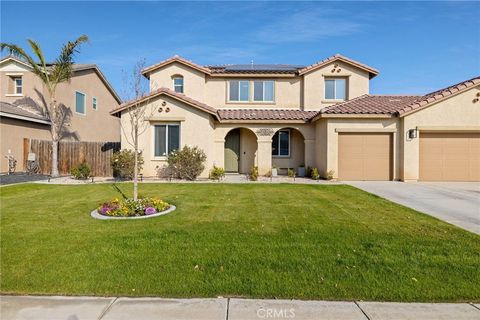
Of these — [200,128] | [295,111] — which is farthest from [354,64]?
[200,128]

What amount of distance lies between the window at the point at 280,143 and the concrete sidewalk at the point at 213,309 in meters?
16.1

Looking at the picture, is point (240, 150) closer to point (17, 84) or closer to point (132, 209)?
point (132, 209)

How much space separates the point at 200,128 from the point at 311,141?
6872 millimetres

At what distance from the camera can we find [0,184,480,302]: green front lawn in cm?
425

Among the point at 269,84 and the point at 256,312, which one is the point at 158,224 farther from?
the point at 269,84

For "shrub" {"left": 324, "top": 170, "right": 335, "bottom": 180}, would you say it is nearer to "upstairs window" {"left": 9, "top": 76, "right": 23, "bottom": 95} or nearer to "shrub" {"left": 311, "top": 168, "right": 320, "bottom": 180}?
"shrub" {"left": 311, "top": 168, "right": 320, "bottom": 180}

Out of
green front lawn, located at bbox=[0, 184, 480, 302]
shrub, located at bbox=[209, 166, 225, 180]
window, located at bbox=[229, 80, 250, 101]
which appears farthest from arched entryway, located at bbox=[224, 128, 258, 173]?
green front lawn, located at bbox=[0, 184, 480, 302]

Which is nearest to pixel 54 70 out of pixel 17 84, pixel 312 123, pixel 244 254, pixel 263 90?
pixel 17 84

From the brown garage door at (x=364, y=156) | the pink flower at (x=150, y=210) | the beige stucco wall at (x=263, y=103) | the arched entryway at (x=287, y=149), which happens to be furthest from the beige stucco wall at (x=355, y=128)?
the pink flower at (x=150, y=210)

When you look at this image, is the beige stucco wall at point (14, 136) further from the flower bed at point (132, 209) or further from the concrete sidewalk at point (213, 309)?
the concrete sidewalk at point (213, 309)

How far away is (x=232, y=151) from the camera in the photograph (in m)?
20.0

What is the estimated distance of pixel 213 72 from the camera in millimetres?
20250

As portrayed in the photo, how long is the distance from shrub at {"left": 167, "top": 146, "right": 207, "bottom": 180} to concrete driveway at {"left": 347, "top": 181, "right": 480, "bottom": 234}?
830 cm

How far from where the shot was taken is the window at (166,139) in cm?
1695
